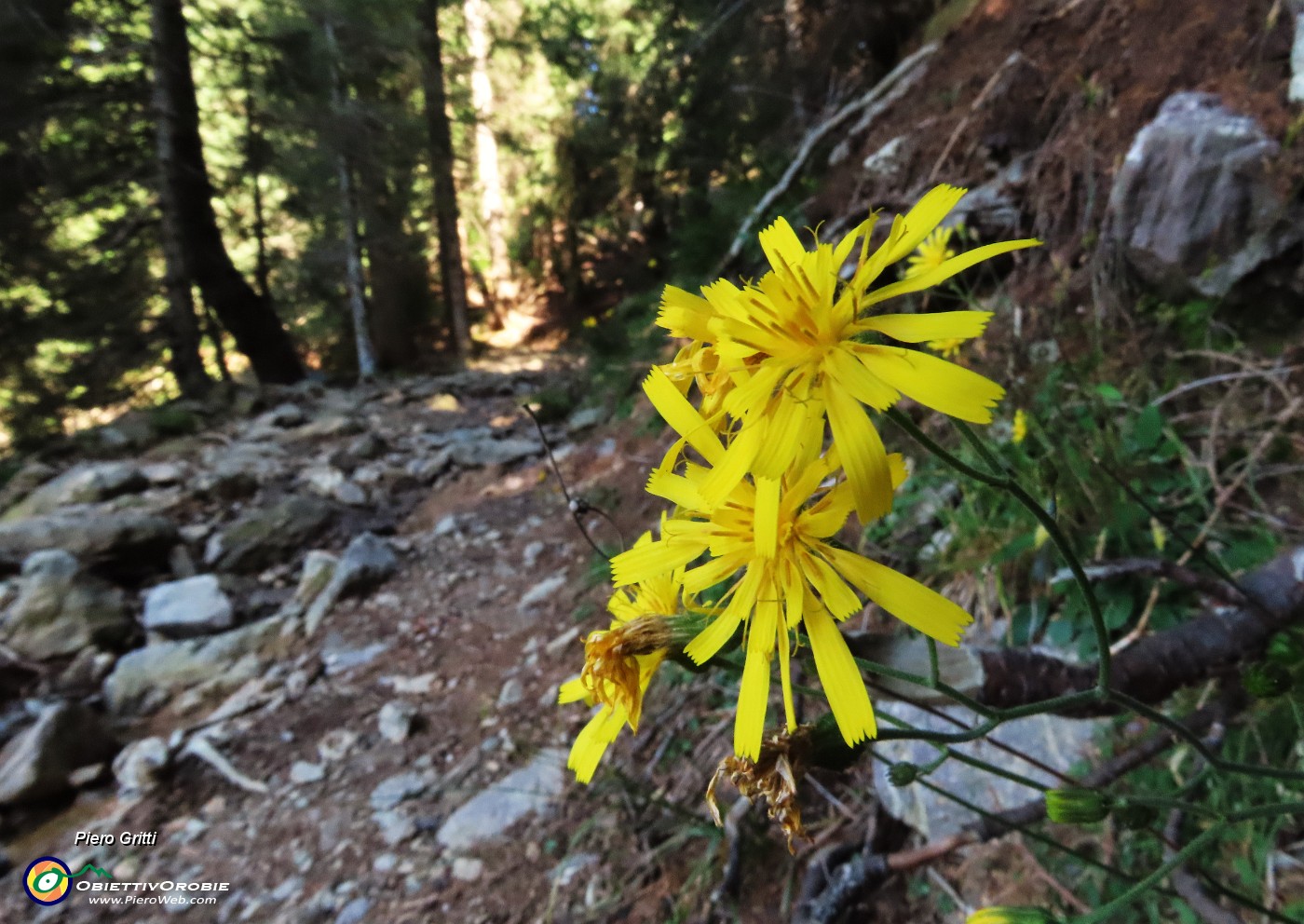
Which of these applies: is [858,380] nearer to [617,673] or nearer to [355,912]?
[617,673]

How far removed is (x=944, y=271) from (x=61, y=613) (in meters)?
4.45

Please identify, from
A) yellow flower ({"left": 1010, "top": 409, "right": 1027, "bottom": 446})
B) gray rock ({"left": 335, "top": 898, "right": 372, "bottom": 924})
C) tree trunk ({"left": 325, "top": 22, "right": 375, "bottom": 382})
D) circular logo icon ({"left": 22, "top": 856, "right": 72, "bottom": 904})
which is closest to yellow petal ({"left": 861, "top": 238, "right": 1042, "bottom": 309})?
yellow flower ({"left": 1010, "top": 409, "right": 1027, "bottom": 446})

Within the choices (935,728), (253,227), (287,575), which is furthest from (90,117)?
(935,728)

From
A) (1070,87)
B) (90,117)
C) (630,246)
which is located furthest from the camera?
(630,246)

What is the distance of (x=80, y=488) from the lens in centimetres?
488

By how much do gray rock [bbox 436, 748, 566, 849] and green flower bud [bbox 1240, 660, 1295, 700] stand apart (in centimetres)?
171

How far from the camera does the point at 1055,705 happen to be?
2.57ft

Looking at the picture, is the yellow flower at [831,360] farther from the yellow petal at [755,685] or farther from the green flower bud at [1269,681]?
the green flower bud at [1269,681]

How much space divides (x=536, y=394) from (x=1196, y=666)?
7467 millimetres

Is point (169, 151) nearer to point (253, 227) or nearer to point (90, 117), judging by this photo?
point (90, 117)

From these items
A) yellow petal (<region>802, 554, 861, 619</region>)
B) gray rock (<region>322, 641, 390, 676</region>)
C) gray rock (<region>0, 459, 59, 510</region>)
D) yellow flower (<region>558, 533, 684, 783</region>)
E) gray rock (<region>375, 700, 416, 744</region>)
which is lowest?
gray rock (<region>0, 459, 59, 510</region>)

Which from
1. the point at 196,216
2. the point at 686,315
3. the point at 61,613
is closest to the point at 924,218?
the point at 686,315

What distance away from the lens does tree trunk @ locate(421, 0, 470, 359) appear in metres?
10.4

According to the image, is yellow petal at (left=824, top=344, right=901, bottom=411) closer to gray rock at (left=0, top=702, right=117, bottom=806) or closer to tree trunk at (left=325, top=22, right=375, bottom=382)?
gray rock at (left=0, top=702, right=117, bottom=806)
